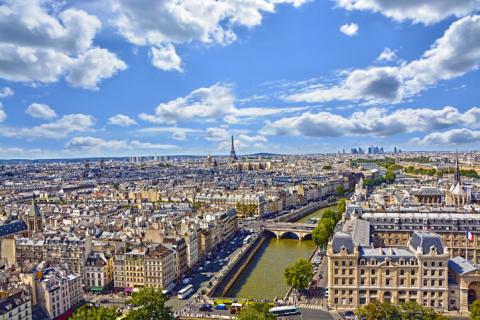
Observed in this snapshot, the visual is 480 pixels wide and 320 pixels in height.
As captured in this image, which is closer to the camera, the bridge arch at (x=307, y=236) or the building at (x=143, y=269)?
the building at (x=143, y=269)

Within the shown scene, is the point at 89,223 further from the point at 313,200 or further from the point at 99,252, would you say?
the point at 313,200

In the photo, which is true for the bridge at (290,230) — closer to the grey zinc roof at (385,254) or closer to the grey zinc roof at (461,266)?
the grey zinc roof at (385,254)

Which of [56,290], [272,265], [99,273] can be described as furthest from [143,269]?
[272,265]

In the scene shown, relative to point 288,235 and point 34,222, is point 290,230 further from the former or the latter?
point 34,222

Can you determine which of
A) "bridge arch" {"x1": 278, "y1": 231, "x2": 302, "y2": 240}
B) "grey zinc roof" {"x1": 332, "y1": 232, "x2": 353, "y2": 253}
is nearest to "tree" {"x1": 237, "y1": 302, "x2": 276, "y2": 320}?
"grey zinc roof" {"x1": 332, "y1": 232, "x2": 353, "y2": 253}

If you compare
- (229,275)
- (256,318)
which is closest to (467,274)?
(256,318)

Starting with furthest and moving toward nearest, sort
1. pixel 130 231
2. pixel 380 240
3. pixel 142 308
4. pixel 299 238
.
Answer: pixel 299 238 → pixel 130 231 → pixel 380 240 → pixel 142 308

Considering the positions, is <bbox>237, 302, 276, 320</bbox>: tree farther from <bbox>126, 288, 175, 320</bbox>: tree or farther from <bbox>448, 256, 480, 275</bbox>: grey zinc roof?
<bbox>448, 256, 480, 275</bbox>: grey zinc roof

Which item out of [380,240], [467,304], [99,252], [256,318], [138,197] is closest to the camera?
[256,318]

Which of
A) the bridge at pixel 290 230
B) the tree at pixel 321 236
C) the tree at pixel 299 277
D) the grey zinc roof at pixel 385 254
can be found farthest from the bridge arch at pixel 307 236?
the grey zinc roof at pixel 385 254
